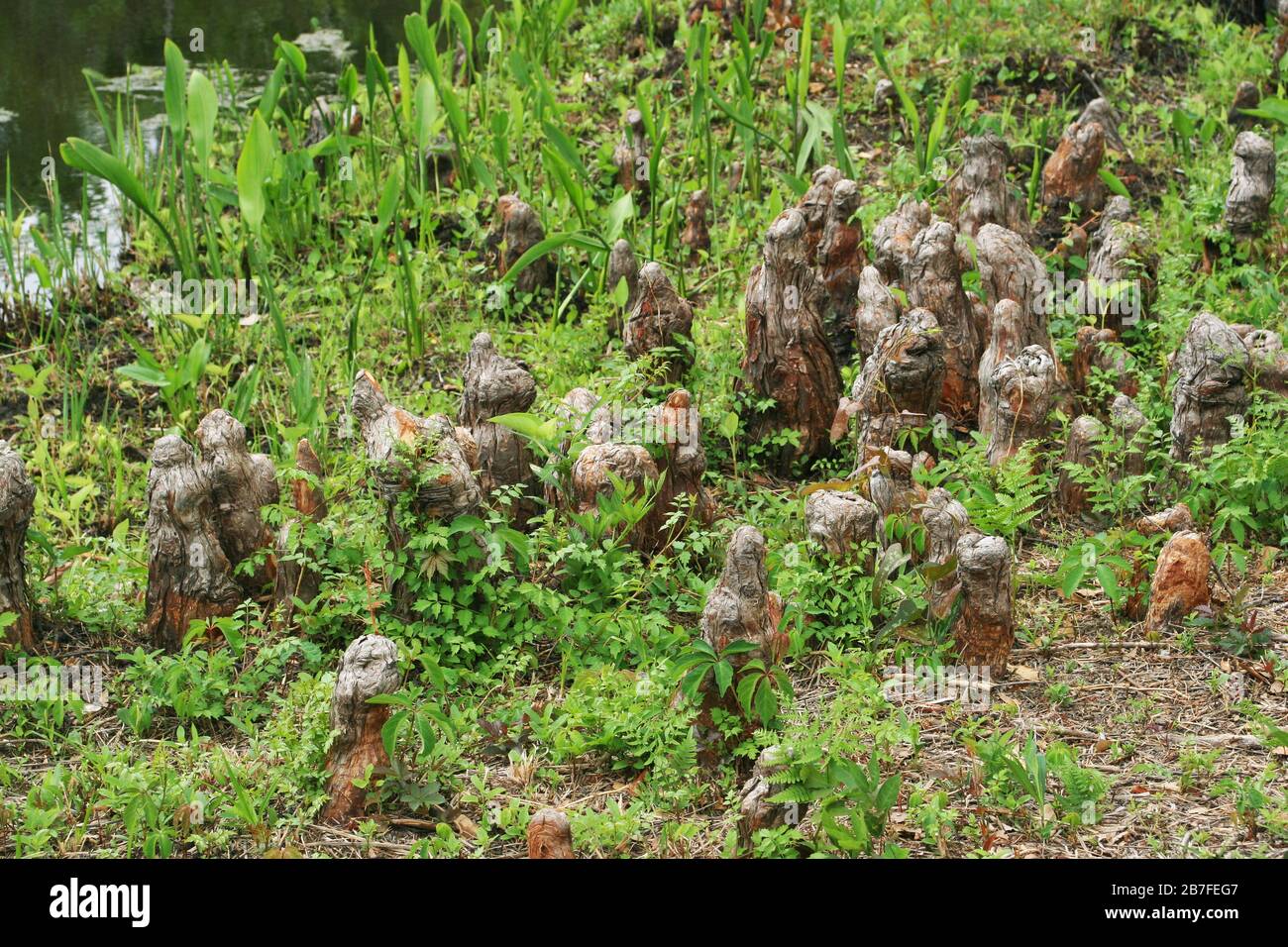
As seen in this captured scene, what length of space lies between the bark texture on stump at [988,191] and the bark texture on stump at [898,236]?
0.34 meters

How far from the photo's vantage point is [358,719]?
352cm

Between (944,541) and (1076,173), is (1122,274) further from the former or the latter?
(944,541)

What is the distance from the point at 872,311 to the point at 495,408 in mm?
1592

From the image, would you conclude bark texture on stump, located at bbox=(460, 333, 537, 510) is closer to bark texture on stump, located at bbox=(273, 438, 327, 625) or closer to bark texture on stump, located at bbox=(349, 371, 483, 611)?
bark texture on stump, located at bbox=(349, 371, 483, 611)

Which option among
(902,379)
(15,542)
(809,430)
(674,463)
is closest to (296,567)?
(15,542)

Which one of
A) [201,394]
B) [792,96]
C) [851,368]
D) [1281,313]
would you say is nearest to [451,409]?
[201,394]

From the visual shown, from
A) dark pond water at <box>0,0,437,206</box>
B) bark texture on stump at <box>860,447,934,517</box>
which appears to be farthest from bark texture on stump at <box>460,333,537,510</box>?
dark pond water at <box>0,0,437,206</box>

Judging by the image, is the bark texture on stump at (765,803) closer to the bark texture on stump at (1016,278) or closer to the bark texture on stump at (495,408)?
the bark texture on stump at (495,408)

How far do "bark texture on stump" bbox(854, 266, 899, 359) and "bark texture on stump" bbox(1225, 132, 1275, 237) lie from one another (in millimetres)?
1905

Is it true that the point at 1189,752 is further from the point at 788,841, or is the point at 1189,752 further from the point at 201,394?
the point at 201,394

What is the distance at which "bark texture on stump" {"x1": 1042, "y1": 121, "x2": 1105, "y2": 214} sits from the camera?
22.5ft
